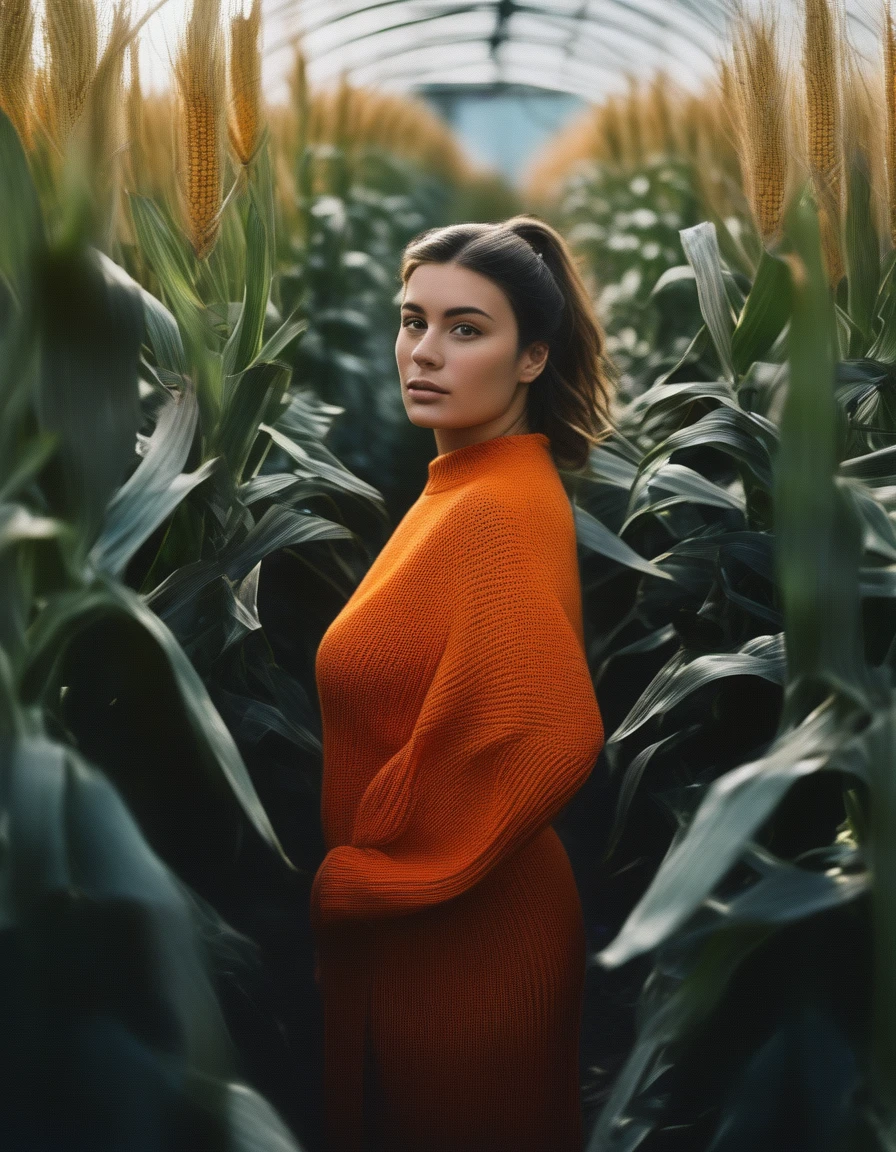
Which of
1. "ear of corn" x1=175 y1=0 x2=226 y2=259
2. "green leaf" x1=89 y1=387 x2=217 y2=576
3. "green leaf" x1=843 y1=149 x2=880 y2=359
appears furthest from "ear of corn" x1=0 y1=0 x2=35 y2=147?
"green leaf" x1=843 y1=149 x2=880 y2=359

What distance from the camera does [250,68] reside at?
123 cm

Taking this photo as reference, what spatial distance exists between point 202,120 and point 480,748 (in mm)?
679

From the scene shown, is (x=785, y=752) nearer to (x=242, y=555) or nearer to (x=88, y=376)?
(x=88, y=376)

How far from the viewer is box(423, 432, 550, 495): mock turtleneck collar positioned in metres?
1.14

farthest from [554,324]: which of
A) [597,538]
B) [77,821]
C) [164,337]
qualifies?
[77,821]

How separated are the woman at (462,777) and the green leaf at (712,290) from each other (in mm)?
190

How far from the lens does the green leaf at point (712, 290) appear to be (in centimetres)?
121

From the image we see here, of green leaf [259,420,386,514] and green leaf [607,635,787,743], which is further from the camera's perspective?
green leaf [259,420,386,514]

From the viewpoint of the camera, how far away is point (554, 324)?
1206mm

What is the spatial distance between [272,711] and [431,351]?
0.40 m

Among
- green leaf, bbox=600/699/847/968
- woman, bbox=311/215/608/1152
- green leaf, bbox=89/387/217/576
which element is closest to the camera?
green leaf, bbox=600/699/847/968

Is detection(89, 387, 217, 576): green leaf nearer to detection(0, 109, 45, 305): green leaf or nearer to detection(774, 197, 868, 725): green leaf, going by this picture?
detection(0, 109, 45, 305): green leaf

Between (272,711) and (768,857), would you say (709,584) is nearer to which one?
(272,711)

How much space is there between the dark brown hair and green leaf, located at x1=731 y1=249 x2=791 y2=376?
0.16 metres
